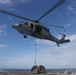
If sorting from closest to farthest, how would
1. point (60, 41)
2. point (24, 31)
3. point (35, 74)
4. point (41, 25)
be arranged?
point (35, 74) → point (24, 31) → point (41, 25) → point (60, 41)

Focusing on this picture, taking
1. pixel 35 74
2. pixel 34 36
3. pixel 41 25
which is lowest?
pixel 35 74

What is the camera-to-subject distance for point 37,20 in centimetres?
6006

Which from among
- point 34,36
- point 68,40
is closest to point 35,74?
point 34,36

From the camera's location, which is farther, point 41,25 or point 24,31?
point 41,25

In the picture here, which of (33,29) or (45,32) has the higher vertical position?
(33,29)

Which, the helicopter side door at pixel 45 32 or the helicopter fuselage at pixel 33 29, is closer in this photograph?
the helicopter fuselage at pixel 33 29

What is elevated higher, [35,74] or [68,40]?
[68,40]

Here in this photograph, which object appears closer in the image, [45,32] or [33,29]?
[33,29]

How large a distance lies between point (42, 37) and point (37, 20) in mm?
5486

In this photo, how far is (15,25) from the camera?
55281 mm

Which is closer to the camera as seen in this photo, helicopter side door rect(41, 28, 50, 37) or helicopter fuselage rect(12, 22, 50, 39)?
helicopter fuselage rect(12, 22, 50, 39)

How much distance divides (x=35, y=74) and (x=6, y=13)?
52.7 ft

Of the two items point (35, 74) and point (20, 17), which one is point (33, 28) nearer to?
point (20, 17)

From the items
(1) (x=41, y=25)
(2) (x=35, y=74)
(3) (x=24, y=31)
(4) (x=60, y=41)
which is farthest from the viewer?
(4) (x=60, y=41)
